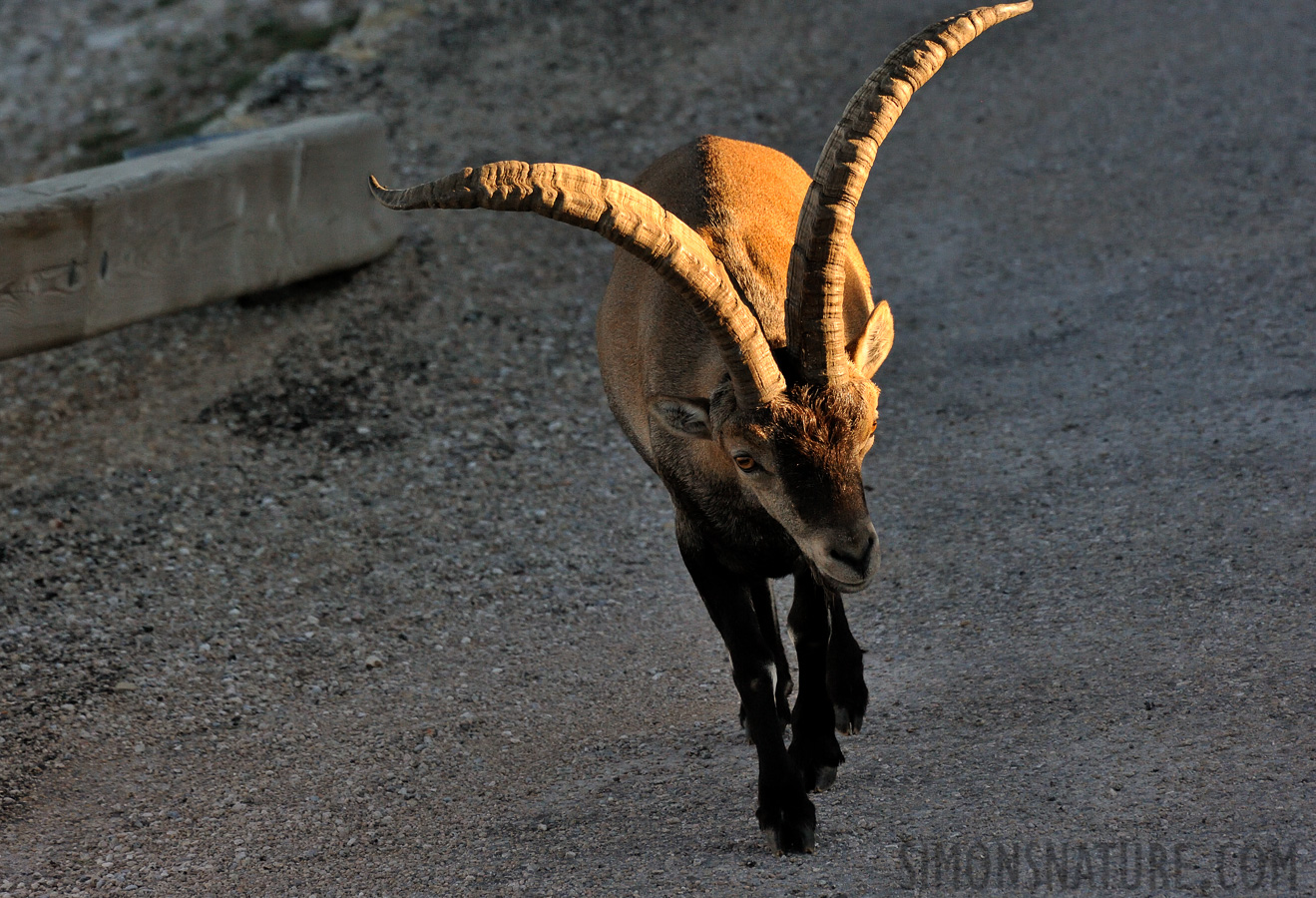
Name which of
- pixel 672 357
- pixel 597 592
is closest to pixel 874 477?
pixel 597 592

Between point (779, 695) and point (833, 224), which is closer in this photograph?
point (833, 224)

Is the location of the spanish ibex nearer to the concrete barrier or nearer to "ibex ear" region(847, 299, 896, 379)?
"ibex ear" region(847, 299, 896, 379)

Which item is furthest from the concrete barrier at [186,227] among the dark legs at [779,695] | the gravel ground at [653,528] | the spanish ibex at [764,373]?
the dark legs at [779,695]

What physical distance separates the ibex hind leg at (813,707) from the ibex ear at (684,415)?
2.61 feet

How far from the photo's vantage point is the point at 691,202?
5.12 m

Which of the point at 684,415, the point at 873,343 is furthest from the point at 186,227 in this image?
the point at 873,343

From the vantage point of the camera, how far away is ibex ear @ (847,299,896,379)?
175 inches

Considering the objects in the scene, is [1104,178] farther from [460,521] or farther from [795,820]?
[795,820]

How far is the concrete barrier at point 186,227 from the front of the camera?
299 inches

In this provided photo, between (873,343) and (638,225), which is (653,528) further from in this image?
(638,225)

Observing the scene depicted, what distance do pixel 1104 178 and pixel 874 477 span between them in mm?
4806

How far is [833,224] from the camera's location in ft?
13.5

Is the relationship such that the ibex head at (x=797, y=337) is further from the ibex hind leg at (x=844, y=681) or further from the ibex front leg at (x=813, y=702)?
the ibex hind leg at (x=844, y=681)

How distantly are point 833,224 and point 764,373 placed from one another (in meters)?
0.56
